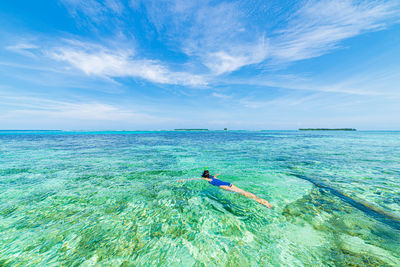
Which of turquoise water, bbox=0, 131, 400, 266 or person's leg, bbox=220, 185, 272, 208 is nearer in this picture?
turquoise water, bbox=0, 131, 400, 266

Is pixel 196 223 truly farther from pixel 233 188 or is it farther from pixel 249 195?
pixel 233 188

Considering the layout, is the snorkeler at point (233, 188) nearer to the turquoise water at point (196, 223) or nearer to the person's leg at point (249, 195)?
the person's leg at point (249, 195)

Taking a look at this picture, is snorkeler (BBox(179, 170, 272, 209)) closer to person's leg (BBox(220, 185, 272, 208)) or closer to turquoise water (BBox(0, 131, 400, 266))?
person's leg (BBox(220, 185, 272, 208))

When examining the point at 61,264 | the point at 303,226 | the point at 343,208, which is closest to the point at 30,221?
the point at 61,264

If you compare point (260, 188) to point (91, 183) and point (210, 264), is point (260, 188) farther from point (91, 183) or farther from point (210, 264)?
point (91, 183)

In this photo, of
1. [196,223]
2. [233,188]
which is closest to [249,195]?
[233,188]

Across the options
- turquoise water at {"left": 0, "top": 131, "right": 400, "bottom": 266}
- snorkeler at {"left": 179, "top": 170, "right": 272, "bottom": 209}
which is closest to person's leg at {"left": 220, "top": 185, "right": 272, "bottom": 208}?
snorkeler at {"left": 179, "top": 170, "right": 272, "bottom": 209}

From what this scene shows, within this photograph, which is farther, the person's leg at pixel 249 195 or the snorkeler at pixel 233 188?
the snorkeler at pixel 233 188

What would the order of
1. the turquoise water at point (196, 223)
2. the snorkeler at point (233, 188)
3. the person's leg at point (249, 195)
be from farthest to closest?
the snorkeler at point (233, 188)
the person's leg at point (249, 195)
the turquoise water at point (196, 223)

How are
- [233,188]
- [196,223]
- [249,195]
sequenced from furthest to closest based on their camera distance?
[233,188], [249,195], [196,223]

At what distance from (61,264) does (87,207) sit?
347 centimetres

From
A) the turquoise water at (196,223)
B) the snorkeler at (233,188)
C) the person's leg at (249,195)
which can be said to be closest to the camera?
the turquoise water at (196,223)

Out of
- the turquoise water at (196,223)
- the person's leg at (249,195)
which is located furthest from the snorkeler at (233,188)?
the turquoise water at (196,223)

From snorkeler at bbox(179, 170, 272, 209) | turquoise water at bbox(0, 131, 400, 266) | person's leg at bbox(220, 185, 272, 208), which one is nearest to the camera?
turquoise water at bbox(0, 131, 400, 266)
